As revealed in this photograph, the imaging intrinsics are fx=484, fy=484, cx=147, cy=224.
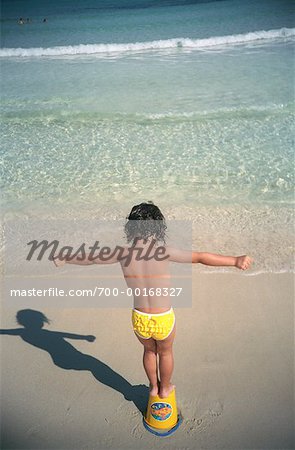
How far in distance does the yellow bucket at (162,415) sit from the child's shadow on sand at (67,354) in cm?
20

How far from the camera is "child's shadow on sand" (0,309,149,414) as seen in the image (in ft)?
13.1

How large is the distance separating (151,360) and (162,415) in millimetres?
443

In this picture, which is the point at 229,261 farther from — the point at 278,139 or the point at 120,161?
the point at 278,139

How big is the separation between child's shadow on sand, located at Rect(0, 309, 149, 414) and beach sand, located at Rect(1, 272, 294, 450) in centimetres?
2

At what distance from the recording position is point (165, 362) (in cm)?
348

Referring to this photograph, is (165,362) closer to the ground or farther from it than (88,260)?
closer to the ground

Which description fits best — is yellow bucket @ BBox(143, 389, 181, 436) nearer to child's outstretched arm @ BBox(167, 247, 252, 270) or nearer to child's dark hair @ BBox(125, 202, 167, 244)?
child's outstretched arm @ BBox(167, 247, 252, 270)

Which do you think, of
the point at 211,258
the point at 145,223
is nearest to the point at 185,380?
the point at 211,258

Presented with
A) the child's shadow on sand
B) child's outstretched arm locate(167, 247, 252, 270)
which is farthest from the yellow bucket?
child's outstretched arm locate(167, 247, 252, 270)

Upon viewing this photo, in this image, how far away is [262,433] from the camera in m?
3.59

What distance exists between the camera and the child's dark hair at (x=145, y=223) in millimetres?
3262

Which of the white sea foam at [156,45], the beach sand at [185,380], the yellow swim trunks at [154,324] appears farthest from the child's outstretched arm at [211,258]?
the white sea foam at [156,45]

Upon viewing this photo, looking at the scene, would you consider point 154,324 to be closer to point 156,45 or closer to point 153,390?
point 153,390

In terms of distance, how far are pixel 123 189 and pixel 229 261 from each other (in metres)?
4.77
